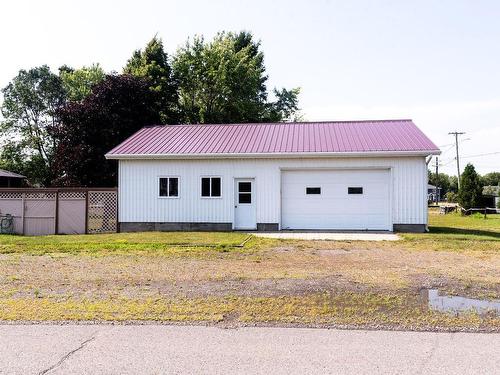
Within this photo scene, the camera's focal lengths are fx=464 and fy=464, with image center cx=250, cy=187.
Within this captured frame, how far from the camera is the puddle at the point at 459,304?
6195mm

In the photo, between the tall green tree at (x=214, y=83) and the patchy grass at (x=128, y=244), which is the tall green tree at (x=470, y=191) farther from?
the patchy grass at (x=128, y=244)

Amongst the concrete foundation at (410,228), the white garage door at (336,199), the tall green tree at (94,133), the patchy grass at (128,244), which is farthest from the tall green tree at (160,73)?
the concrete foundation at (410,228)

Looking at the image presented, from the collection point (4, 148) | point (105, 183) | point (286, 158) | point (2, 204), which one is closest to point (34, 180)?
point (4, 148)

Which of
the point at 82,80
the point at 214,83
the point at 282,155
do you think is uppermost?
the point at 82,80

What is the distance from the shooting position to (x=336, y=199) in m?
17.7

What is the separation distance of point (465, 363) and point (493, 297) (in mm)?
3080

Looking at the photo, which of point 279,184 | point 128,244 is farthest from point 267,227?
point 128,244

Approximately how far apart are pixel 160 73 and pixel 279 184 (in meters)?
20.2

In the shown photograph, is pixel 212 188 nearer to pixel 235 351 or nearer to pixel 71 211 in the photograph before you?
pixel 71 211

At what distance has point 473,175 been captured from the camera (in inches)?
1395

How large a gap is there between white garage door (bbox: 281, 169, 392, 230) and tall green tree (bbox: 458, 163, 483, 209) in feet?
69.5

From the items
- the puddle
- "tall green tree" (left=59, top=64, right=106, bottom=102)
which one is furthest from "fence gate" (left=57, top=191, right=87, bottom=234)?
"tall green tree" (left=59, top=64, right=106, bottom=102)

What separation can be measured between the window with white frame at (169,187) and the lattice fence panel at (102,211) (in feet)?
6.26

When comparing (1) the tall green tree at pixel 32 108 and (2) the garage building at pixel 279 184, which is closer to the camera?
(2) the garage building at pixel 279 184
